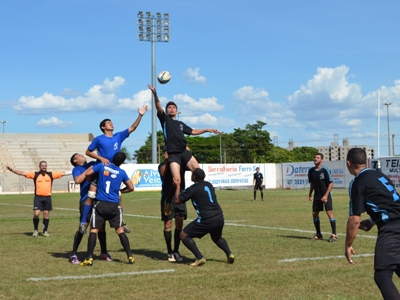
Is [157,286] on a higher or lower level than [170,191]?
lower

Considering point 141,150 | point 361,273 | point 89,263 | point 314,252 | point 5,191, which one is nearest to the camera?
point 361,273

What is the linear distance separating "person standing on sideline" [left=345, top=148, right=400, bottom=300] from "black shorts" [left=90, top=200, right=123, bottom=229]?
5691mm

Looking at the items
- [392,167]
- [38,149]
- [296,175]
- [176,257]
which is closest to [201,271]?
[176,257]

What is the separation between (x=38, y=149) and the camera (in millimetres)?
84062

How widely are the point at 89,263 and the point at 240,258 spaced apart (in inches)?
111

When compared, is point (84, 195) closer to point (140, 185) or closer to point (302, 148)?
point (140, 185)

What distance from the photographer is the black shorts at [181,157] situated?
441 inches

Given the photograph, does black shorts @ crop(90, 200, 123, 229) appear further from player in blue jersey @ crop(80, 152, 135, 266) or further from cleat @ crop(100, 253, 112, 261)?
cleat @ crop(100, 253, 112, 261)

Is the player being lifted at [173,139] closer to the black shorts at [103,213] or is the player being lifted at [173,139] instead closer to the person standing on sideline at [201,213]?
the person standing on sideline at [201,213]

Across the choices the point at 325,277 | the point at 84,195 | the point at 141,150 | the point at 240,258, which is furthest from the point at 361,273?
the point at 141,150

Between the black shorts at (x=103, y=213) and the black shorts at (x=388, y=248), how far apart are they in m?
6.00

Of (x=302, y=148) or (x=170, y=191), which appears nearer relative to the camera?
(x=170, y=191)

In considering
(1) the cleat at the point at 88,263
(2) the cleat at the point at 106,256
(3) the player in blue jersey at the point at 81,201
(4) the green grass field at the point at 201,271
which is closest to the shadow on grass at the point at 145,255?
(4) the green grass field at the point at 201,271

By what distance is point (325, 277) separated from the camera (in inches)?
362
